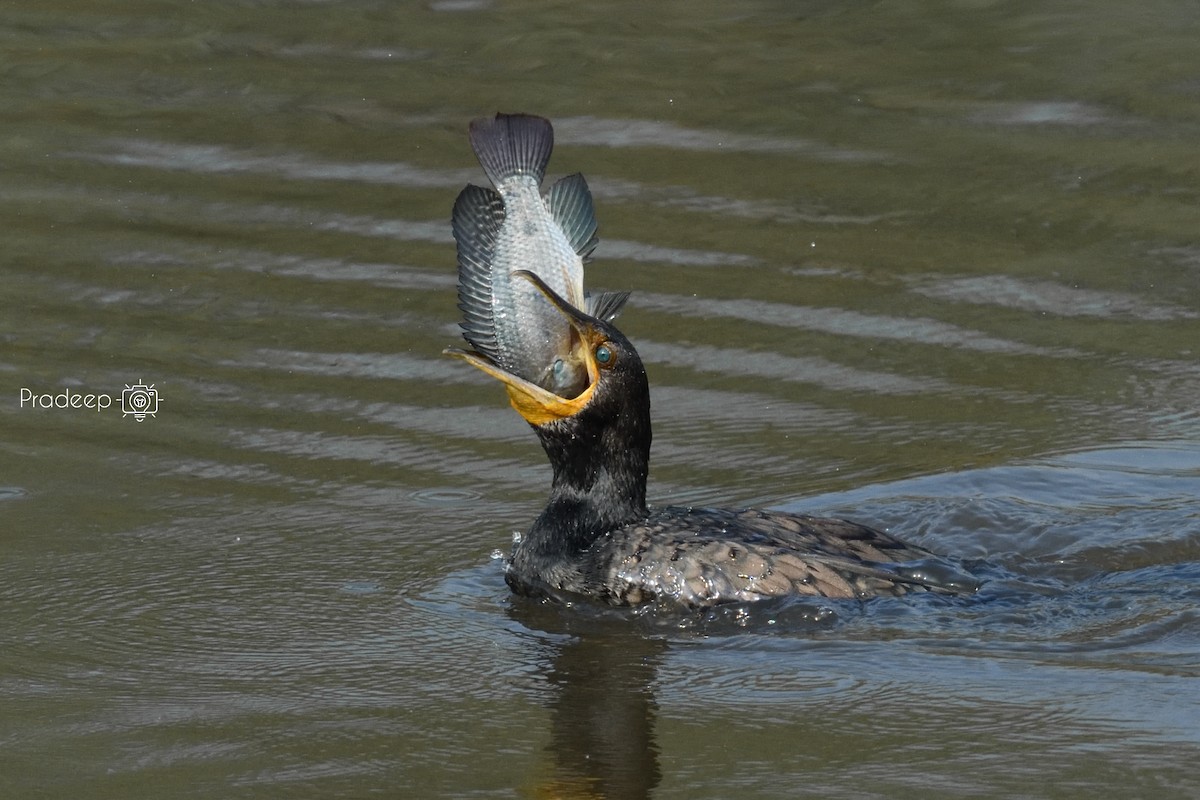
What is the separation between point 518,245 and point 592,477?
33.9 inches

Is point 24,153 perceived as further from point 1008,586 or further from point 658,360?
point 1008,586

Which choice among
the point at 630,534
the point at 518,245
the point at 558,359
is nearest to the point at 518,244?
the point at 518,245

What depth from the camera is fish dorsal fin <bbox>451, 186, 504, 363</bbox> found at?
643 centimetres

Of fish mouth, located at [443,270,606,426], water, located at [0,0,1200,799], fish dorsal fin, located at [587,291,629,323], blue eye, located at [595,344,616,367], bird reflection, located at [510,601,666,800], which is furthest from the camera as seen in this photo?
fish dorsal fin, located at [587,291,629,323]

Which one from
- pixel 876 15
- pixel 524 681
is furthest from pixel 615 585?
pixel 876 15

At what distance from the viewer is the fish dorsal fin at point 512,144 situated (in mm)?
6328

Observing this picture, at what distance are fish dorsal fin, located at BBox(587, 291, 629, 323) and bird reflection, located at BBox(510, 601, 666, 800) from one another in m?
0.98

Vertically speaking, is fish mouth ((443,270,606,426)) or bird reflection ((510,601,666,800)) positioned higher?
fish mouth ((443,270,606,426))

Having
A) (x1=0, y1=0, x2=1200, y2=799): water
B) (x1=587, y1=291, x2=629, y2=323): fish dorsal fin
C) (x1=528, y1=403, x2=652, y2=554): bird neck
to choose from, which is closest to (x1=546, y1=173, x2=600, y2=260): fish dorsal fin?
(x1=587, y1=291, x2=629, y2=323): fish dorsal fin

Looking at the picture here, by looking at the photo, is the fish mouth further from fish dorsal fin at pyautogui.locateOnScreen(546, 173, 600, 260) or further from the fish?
fish dorsal fin at pyautogui.locateOnScreen(546, 173, 600, 260)

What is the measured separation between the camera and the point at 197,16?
12.8 metres

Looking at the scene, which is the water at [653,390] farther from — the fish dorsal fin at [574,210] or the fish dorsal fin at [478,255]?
the fish dorsal fin at [574,210]

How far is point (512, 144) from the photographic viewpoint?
6359mm

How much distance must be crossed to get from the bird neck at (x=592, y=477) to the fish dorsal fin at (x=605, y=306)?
0.33 metres
